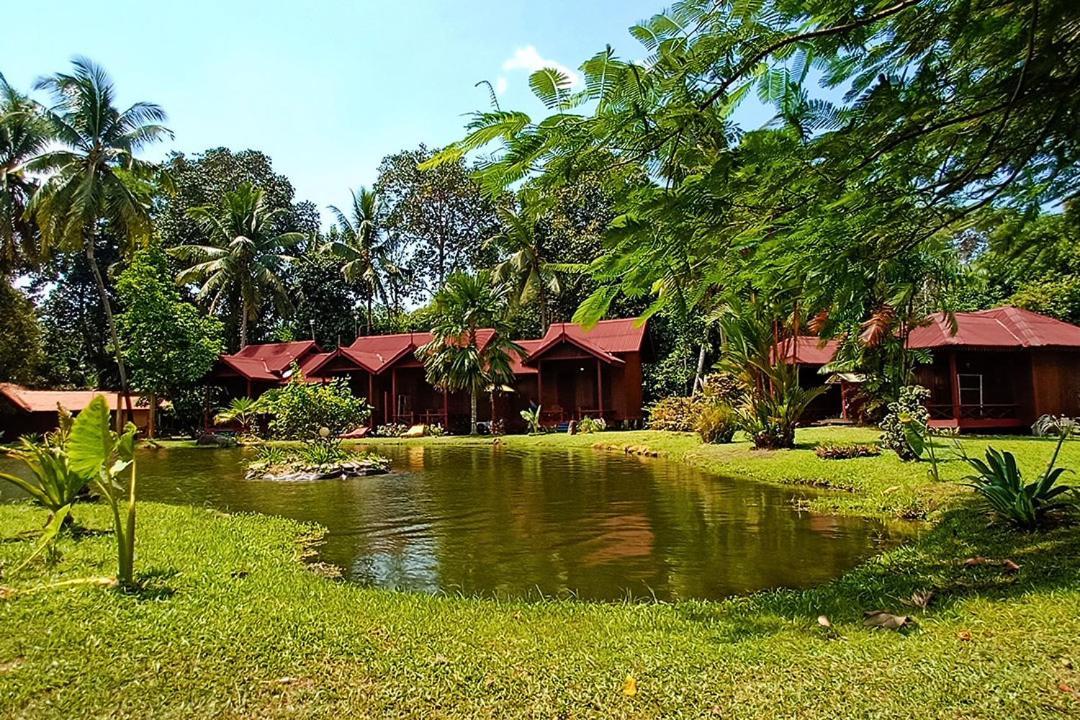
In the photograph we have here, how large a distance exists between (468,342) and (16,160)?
1754 centimetres

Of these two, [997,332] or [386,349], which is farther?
[386,349]

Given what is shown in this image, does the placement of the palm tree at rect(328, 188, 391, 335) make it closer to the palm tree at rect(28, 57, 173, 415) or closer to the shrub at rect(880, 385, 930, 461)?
the palm tree at rect(28, 57, 173, 415)

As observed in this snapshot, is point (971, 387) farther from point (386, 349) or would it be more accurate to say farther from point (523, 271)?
point (386, 349)

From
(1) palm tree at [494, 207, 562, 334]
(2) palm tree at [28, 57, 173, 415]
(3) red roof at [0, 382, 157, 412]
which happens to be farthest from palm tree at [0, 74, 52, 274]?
(1) palm tree at [494, 207, 562, 334]

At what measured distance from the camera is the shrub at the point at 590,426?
25.2 metres

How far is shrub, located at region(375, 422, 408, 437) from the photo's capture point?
28.1 metres

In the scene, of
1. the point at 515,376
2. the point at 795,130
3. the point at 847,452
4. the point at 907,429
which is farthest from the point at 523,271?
the point at 795,130

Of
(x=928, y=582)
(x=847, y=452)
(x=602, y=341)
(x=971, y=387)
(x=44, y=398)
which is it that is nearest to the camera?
(x=928, y=582)

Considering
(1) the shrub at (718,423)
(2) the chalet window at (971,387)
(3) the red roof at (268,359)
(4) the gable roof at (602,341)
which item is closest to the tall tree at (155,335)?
(3) the red roof at (268,359)

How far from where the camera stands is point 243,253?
106 feet

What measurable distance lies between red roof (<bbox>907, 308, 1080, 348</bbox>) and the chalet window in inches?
68.3

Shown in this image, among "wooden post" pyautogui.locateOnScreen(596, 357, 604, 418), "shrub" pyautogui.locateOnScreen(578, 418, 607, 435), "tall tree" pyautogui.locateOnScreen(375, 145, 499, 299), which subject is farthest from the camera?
"tall tree" pyautogui.locateOnScreen(375, 145, 499, 299)

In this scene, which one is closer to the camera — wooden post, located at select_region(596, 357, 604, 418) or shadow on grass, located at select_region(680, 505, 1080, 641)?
shadow on grass, located at select_region(680, 505, 1080, 641)

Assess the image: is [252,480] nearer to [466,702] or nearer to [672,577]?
[672,577]
